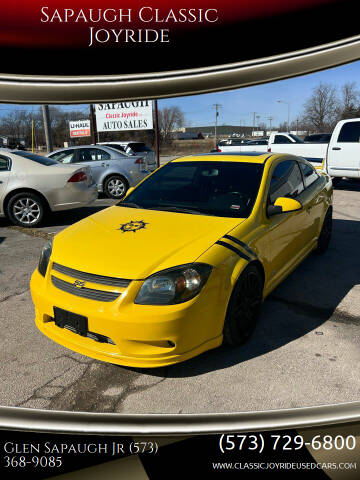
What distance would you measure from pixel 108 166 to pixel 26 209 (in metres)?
3.48

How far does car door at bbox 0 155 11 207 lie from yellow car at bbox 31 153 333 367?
3.72m

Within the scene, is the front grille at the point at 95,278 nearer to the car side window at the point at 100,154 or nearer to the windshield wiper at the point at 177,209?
the windshield wiper at the point at 177,209

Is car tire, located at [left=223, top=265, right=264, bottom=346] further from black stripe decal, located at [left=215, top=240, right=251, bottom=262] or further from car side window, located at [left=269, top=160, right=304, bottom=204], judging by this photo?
car side window, located at [left=269, top=160, right=304, bottom=204]

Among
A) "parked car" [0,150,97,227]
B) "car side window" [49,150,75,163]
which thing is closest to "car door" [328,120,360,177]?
"car side window" [49,150,75,163]

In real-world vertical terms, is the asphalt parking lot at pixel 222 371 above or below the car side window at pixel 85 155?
below

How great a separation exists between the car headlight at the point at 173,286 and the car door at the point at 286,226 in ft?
3.65

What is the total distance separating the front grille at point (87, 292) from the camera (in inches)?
101

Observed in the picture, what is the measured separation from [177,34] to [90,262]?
1.58 metres

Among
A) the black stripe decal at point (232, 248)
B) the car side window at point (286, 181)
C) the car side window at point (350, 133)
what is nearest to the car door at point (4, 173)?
the car side window at point (286, 181)

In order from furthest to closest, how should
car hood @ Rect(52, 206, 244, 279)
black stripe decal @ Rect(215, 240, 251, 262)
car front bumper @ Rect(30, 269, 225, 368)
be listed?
black stripe decal @ Rect(215, 240, 251, 262)
car hood @ Rect(52, 206, 244, 279)
car front bumper @ Rect(30, 269, 225, 368)

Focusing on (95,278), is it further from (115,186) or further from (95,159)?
(95,159)

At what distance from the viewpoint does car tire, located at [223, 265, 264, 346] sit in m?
→ 2.88

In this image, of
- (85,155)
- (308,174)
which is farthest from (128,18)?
(85,155)

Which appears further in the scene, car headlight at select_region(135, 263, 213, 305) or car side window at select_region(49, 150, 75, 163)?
car side window at select_region(49, 150, 75, 163)
